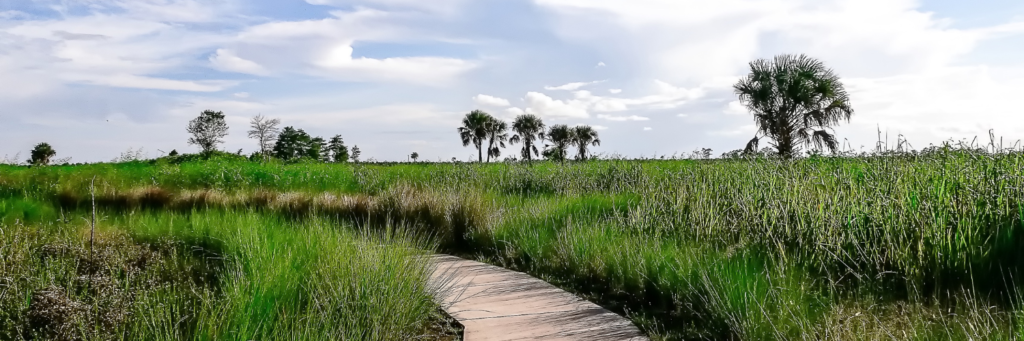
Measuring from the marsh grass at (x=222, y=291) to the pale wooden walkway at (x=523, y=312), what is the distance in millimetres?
A: 277

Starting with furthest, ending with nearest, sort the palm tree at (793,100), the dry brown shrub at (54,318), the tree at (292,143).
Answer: the tree at (292,143)
the palm tree at (793,100)
the dry brown shrub at (54,318)

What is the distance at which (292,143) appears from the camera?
49.5m

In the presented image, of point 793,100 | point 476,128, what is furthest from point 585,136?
point 793,100

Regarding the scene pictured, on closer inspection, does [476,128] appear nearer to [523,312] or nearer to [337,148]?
[337,148]

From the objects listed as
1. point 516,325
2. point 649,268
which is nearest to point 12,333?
point 516,325

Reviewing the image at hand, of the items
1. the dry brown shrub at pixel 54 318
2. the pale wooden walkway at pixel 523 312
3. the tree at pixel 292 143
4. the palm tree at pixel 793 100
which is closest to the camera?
the dry brown shrub at pixel 54 318

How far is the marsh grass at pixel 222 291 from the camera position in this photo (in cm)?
282

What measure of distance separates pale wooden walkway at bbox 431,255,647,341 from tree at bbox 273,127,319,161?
46.9 meters

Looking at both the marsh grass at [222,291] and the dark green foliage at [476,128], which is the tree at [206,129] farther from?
the marsh grass at [222,291]

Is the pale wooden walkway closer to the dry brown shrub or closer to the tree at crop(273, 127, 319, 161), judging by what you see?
the dry brown shrub

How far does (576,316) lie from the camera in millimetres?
3824

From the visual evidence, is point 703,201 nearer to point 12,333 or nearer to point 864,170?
point 864,170

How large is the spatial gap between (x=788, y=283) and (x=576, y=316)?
1.39 meters

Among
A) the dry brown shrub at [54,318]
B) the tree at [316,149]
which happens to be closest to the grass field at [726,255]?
the dry brown shrub at [54,318]
